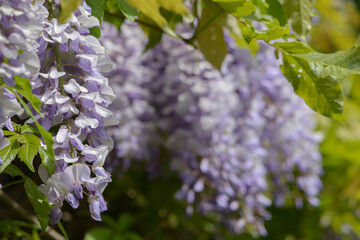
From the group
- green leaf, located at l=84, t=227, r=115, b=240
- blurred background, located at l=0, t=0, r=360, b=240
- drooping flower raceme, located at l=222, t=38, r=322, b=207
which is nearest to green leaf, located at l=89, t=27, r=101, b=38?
blurred background, located at l=0, t=0, r=360, b=240

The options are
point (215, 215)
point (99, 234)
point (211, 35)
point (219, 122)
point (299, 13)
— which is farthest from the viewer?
point (215, 215)

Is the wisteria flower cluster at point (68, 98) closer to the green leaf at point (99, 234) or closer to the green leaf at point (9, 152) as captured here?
the green leaf at point (9, 152)

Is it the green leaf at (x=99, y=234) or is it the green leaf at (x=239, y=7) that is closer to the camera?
the green leaf at (x=239, y=7)

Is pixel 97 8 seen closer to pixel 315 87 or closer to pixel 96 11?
pixel 96 11

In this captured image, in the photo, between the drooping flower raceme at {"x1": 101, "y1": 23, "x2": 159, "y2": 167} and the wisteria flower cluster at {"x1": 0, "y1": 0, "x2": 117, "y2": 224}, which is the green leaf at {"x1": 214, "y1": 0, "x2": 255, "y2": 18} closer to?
the wisteria flower cluster at {"x1": 0, "y1": 0, "x2": 117, "y2": 224}

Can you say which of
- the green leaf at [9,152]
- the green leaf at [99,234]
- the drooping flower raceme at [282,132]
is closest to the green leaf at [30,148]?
the green leaf at [9,152]

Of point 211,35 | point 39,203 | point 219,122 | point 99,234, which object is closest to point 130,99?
point 219,122

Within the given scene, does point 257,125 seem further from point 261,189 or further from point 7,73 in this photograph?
point 7,73

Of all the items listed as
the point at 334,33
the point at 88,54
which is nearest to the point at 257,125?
the point at 88,54
